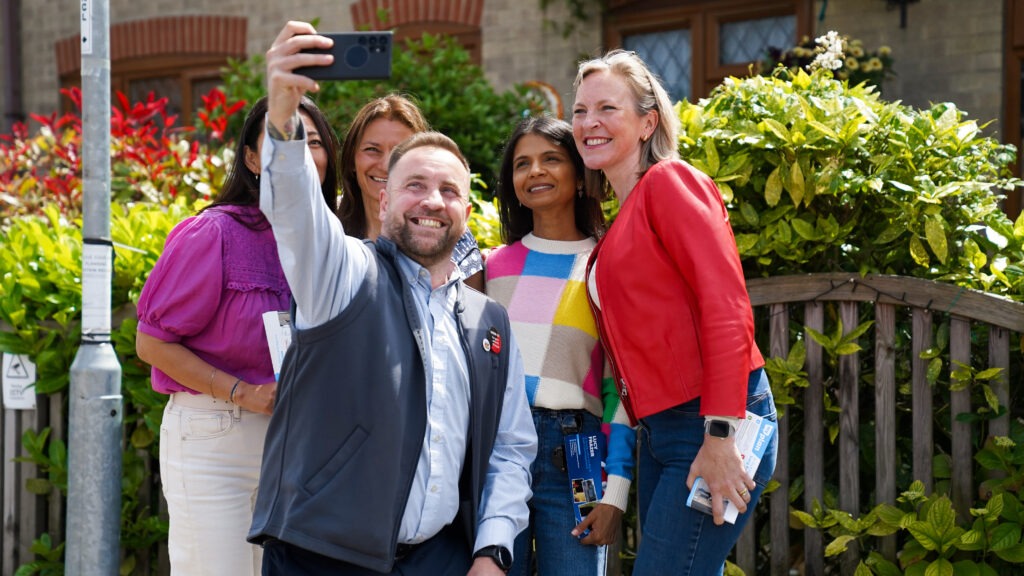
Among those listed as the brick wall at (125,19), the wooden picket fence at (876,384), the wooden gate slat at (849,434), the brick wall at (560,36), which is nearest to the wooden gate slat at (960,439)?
the wooden picket fence at (876,384)

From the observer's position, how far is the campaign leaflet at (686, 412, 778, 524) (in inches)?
98.4

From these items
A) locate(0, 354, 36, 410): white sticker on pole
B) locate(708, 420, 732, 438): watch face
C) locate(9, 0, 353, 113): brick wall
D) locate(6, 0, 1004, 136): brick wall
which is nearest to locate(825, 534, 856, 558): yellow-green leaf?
locate(708, 420, 732, 438): watch face

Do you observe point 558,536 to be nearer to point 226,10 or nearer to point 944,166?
point 944,166

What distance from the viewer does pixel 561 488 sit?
2.83m

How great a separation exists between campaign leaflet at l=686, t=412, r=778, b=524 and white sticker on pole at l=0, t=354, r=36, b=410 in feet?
9.84

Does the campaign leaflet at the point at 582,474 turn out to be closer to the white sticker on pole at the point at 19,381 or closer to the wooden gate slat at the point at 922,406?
A: the wooden gate slat at the point at 922,406

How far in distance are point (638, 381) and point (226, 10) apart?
27.3 feet

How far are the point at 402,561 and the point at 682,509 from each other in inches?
27.6

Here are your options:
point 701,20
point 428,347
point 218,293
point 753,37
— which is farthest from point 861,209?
point 701,20

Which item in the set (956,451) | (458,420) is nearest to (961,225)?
(956,451)

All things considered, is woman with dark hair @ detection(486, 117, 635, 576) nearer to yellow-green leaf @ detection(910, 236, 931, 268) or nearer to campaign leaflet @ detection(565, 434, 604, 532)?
campaign leaflet @ detection(565, 434, 604, 532)

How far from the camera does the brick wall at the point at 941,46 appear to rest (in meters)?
6.71

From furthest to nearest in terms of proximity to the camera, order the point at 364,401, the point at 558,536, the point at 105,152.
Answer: the point at 105,152, the point at 558,536, the point at 364,401

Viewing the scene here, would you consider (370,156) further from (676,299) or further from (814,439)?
(814,439)
